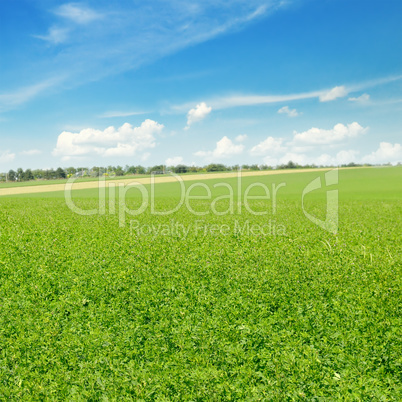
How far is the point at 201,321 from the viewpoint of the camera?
8.13 m

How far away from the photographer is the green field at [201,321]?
5.95 meters

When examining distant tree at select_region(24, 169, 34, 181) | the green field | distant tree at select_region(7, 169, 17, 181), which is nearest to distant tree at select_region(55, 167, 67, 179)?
distant tree at select_region(24, 169, 34, 181)

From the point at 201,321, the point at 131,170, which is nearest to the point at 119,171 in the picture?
the point at 131,170

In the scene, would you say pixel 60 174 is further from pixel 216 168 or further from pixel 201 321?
pixel 201 321

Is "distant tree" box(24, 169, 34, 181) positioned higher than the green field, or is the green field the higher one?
"distant tree" box(24, 169, 34, 181)

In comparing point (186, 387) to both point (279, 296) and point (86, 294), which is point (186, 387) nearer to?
point (279, 296)

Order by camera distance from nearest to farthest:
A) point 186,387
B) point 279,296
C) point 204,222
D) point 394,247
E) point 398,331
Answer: point 186,387, point 398,331, point 279,296, point 394,247, point 204,222

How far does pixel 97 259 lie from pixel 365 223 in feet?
58.2

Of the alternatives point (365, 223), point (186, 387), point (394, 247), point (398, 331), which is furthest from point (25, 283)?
point (365, 223)

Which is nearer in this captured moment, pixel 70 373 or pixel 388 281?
pixel 70 373

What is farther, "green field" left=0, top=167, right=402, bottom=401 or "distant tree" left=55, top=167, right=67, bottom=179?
"distant tree" left=55, top=167, right=67, bottom=179

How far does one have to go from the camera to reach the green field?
595 centimetres

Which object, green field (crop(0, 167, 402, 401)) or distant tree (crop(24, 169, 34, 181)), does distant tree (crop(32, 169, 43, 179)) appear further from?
green field (crop(0, 167, 402, 401))

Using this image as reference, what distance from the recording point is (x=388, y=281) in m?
10.7
